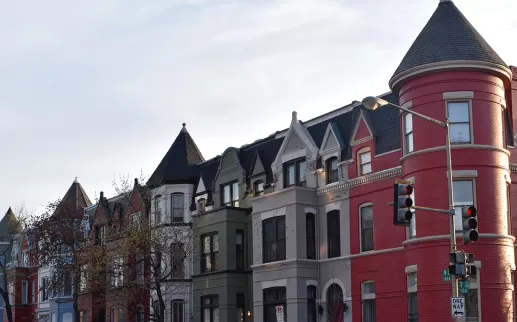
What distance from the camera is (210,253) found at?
4988 centimetres

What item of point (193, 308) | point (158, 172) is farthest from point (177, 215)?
point (193, 308)

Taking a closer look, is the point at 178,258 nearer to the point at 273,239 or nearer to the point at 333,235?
the point at 273,239

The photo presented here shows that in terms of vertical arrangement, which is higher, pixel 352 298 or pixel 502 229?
pixel 502 229

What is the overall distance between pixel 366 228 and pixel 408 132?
591 cm

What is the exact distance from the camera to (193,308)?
2010 inches

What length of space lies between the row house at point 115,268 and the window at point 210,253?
375 cm

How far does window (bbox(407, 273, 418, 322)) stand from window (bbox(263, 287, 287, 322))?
8428 millimetres

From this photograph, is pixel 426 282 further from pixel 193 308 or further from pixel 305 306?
pixel 193 308

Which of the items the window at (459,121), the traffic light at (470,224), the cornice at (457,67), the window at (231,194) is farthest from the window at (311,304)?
the traffic light at (470,224)

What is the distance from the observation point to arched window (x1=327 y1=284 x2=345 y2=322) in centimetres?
4072

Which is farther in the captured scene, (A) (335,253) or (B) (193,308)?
(B) (193,308)

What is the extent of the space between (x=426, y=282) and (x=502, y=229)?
3.95 m

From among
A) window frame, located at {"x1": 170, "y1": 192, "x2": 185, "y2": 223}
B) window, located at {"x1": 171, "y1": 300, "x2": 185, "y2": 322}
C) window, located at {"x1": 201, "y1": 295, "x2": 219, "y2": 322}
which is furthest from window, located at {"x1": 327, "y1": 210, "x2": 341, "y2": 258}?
window frame, located at {"x1": 170, "y1": 192, "x2": 185, "y2": 223}

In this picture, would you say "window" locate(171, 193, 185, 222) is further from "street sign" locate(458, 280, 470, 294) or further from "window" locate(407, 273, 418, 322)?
"street sign" locate(458, 280, 470, 294)
